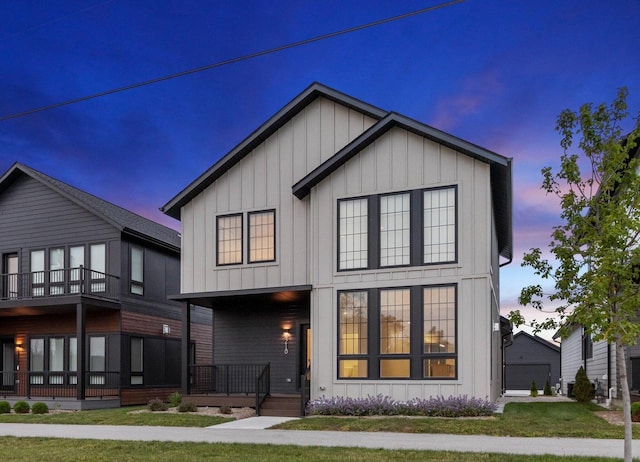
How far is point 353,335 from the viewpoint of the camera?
16547mm

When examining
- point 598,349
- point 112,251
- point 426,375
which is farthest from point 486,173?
point 112,251

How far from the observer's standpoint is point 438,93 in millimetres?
18797

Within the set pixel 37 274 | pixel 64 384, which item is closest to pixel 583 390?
pixel 64 384

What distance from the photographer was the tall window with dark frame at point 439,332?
50.5 feet

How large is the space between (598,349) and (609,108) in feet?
59.6

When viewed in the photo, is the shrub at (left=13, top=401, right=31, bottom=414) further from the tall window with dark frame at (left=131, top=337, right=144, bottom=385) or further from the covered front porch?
the covered front porch

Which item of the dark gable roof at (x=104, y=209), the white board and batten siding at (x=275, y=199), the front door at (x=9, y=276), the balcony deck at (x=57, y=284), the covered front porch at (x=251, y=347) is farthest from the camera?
the front door at (x=9, y=276)

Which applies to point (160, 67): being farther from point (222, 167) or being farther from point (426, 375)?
point (426, 375)

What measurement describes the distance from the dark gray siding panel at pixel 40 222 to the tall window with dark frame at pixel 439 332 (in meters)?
12.5

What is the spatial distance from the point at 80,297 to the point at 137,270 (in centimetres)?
326

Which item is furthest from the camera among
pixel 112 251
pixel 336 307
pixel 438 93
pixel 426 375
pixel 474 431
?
pixel 112 251

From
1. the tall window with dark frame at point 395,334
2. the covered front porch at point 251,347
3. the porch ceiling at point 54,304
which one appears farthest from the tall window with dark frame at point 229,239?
the tall window with dark frame at point 395,334

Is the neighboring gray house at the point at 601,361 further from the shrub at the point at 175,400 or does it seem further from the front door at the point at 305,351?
the shrub at the point at 175,400

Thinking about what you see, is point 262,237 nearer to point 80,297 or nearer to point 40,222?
point 80,297
